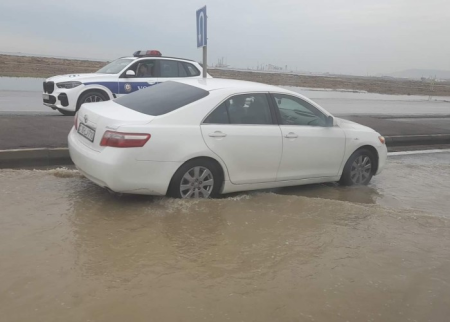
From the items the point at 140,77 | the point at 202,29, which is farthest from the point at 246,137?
the point at 140,77

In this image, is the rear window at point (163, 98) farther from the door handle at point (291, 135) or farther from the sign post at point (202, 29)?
the sign post at point (202, 29)

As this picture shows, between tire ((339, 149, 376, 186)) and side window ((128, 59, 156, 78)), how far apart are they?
631 centimetres

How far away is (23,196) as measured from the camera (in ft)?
16.7

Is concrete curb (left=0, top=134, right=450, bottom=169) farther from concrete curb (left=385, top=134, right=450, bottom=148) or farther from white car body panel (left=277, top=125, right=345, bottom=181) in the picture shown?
concrete curb (left=385, top=134, right=450, bottom=148)

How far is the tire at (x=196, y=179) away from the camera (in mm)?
4945

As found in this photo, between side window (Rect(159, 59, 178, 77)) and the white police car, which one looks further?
side window (Rect(159, 59, 178, 77))

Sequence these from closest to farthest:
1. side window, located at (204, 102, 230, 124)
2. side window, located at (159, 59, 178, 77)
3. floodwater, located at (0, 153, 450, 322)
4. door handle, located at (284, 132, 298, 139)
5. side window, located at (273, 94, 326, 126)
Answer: floodwater, located at (0, 153, 450, 322)
side window, located at (204, 102, 230, 124)
door handle, located at (284, 132, 298, 139)
side window, located at (273, 94, 326, 126)
side window, located at (159, 59, 178, 77)

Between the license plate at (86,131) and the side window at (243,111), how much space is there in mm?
1291

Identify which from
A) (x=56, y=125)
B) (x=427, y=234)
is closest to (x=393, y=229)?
(x=427, y=234)

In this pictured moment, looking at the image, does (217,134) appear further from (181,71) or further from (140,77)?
(181,71)

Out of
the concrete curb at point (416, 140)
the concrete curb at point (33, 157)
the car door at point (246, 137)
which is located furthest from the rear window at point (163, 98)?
the concrete curb at point (416, 140)

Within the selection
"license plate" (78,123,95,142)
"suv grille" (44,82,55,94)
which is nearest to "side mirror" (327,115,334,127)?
"license plate" (78,123,95,142)

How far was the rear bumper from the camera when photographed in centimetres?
462

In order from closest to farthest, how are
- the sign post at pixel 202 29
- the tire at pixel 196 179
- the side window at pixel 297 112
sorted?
the tire at pixel 196 179
the side window at pixel 297 112
the sign post at pixel 202 29
